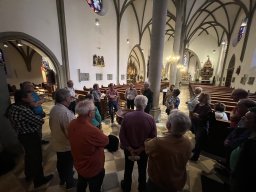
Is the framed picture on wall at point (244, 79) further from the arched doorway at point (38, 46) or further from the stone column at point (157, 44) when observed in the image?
the arched doorway at point (38, 46)

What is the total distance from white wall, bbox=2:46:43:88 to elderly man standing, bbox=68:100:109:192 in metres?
15.7

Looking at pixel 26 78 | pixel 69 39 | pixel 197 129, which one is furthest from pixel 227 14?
pixel 26 78

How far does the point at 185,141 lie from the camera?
4.32 ft

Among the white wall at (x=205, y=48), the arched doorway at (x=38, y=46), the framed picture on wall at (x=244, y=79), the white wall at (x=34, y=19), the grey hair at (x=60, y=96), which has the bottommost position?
the grey hair at (x=60, y=96)

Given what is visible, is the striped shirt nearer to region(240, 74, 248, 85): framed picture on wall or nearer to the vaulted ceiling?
the vaulted ceiling

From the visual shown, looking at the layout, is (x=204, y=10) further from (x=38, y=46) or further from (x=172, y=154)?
(x=172, y=154)

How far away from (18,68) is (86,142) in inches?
661

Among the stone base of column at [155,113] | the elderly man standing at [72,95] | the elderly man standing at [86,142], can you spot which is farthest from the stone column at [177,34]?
the elderly man standing at [86,142]

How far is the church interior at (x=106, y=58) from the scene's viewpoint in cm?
304

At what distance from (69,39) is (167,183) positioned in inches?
373

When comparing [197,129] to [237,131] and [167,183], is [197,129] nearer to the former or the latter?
[237,131]

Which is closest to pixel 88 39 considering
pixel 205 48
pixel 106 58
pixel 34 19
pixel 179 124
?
pixel 106 58

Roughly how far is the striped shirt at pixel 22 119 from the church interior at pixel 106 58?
916 mm

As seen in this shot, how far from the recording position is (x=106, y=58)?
39.8 ft
